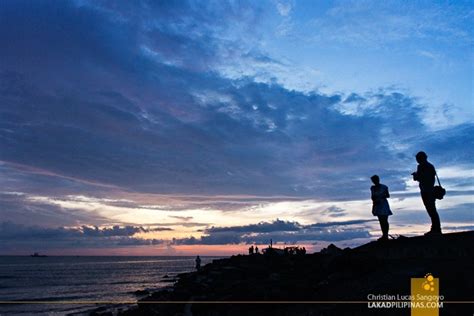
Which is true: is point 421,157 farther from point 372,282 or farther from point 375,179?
point 372,282

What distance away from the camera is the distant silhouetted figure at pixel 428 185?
9.03m

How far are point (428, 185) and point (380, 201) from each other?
1.41 metres

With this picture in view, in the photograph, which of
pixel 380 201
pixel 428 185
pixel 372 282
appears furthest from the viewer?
pixel 380 201

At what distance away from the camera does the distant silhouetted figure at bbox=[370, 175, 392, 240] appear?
1016 centimetres

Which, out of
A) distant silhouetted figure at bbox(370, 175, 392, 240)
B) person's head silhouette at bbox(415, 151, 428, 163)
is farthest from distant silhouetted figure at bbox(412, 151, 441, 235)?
distant silhouetted figure at bbox(370, 175, 392, 240)

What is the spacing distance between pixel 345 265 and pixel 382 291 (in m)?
2.29

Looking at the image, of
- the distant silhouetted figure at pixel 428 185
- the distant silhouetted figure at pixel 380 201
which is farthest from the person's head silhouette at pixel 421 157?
the distant silhouetted figure at pixel 380 201

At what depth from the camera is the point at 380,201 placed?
10.2 meters

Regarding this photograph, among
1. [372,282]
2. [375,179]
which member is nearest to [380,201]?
[375,179]

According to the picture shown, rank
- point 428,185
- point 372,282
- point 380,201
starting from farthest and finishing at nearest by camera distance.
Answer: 1. point 380,201
2. point 428,185
3. point 372,282

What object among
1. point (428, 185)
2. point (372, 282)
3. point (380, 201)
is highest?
point (428, 185)

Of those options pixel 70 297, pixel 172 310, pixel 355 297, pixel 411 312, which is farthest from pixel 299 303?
pixel 70 297

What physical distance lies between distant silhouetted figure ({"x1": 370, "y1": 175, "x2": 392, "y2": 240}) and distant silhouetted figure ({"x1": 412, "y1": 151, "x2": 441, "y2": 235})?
43.0 inches

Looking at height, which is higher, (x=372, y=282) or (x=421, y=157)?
(x=421, y=157)
